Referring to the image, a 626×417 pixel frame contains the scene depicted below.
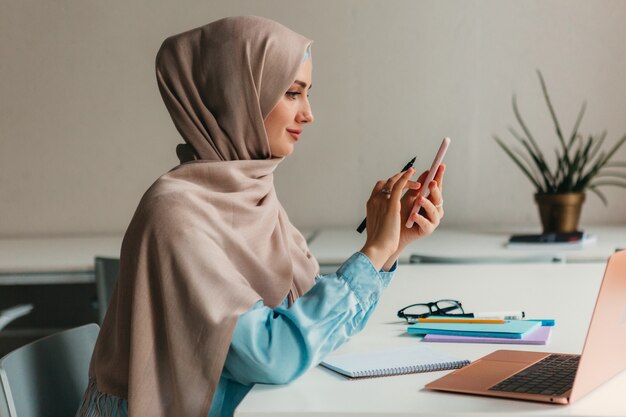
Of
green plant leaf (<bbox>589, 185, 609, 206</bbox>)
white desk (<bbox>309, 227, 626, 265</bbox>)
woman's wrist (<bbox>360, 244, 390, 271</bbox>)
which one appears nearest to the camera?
woman's wrist (<bbox>360, 244, 390, 271</bbox>)

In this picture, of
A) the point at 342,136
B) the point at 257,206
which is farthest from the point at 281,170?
the point at 257,206

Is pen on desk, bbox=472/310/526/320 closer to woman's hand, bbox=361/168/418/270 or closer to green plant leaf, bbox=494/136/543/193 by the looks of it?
woman's hand, bbox=361/168/418/270

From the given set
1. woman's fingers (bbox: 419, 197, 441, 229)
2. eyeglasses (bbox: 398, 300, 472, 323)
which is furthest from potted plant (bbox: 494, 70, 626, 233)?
woman's fingers (bbox: 419, 197, 441, 229)

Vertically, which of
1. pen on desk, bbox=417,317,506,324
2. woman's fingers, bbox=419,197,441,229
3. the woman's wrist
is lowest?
pen on desk, bbox=417,317,506,324

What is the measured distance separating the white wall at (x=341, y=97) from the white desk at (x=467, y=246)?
0.28 meters

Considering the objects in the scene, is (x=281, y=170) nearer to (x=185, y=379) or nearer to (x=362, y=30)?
(x=362, y=30)

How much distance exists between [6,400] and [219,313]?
1.08ft

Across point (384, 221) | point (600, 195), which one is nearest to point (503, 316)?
point (384, 221)

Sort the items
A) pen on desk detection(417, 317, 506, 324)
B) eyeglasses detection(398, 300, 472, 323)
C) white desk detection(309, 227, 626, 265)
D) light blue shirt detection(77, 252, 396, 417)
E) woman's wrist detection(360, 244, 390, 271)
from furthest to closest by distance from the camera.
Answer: white desk detection(309, 227, 626, 265)
eyeglasses detection(398, 300, 472, 323)
pen on desk detection(417, 317, 506, 324)
woman's wrist detection(360, 244, 390, 271)
light blue shirt detection(77, 252, 396, 417)

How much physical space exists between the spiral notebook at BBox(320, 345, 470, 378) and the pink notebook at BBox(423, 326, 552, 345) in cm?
9

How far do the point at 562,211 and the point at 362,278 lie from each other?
1.98m

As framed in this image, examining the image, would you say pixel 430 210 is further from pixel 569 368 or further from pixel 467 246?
pixel 467 246

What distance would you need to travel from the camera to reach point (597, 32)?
11.7 ft

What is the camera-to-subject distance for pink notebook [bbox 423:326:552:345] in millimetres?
1413
